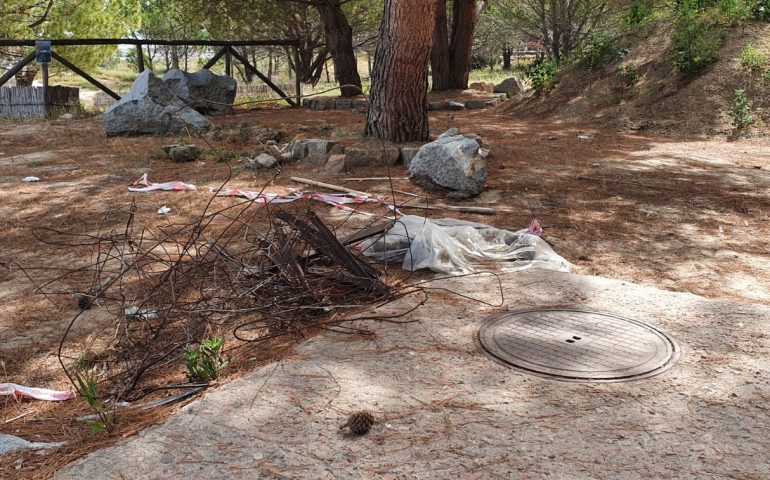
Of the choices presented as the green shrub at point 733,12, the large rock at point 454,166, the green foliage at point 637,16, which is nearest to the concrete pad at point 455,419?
the large rock at point 454,166

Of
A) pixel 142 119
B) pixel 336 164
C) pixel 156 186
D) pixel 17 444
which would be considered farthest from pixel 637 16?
pixel 17 444

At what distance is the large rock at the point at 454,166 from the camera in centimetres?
711

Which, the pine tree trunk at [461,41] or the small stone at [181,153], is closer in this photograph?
the small stone at [181,153]

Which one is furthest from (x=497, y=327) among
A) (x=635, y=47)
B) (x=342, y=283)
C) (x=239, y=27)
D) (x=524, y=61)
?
(x=524, y=61)

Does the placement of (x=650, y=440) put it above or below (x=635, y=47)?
below

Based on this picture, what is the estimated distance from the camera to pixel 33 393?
3.36m

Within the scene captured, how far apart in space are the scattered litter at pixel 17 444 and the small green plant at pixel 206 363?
64cm

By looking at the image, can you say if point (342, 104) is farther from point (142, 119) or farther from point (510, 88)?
point (142, 119)

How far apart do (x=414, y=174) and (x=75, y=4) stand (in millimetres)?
21297

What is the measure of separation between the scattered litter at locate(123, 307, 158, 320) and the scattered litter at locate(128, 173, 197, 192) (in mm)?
3504

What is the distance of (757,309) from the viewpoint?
3.92 metres

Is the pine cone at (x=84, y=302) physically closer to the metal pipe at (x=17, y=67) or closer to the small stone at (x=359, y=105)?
the small stone at (x=359, y=105)

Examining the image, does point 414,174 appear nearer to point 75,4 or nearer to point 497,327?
point 497,327

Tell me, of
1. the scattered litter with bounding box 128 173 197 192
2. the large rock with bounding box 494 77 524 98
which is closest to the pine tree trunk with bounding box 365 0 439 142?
the scattered litter with bounding box 128 173 197 192
